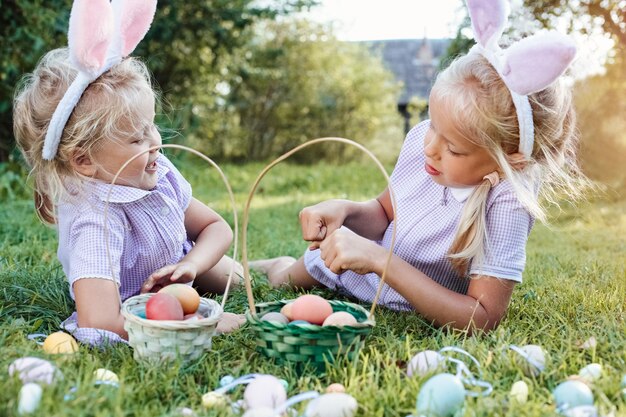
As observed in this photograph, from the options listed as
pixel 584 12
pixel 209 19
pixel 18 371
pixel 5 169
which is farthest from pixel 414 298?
pixel 209 19

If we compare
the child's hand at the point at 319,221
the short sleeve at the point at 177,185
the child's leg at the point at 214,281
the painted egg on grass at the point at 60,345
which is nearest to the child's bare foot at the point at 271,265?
the child's leg at the point at 214,281

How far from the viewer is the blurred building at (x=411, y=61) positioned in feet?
51.4

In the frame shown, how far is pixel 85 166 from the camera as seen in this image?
7.51 feet

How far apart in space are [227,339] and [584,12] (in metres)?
5.44

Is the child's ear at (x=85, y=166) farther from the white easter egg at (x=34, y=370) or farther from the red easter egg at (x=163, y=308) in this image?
the white easter egg at (x=34, y=370)

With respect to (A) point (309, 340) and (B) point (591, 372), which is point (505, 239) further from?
(A) point (309, 340)

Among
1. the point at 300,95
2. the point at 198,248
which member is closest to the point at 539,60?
the point at 198,248

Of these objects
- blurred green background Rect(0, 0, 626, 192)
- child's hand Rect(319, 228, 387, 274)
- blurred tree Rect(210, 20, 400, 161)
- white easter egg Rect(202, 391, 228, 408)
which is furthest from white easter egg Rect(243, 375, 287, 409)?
blurred tree Rect(210, 20, 400, 161)

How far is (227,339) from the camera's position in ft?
6.76

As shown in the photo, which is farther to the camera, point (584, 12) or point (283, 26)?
point (283, 26)

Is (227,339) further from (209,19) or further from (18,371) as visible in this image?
(209,19)

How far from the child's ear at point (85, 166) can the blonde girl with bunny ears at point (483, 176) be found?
711 mm

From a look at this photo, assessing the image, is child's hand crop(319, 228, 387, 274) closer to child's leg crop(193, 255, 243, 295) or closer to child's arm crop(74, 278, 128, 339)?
child's arm crop(74, 278, 128, 339)

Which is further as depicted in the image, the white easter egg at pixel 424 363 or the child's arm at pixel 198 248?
the child's arm at pixel 198 248
